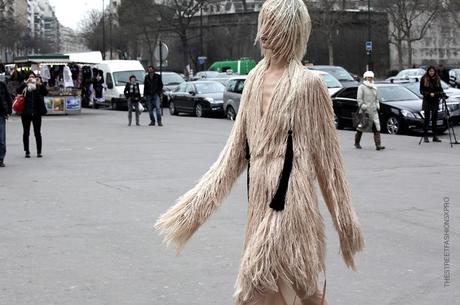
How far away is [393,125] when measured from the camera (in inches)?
884

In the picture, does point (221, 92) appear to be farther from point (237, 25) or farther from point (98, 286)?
point (237, 25)

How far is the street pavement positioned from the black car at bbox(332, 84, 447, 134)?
5.50 metres

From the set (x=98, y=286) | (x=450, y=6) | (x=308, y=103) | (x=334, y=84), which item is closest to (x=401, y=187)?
(x=98, y=286)

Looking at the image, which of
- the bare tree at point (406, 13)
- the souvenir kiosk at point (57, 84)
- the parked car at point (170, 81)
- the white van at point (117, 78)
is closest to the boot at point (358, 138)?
the souvenir kiosk at point (57, 84)

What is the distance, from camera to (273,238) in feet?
12.9

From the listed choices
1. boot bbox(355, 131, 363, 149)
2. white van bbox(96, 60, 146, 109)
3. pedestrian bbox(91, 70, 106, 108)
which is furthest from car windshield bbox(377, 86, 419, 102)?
pedestrian bbox(91, 70, 106, 108)

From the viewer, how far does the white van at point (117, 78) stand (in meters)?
40.0

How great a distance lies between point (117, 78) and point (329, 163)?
3679 centimetres

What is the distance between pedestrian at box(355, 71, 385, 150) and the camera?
17594 mm

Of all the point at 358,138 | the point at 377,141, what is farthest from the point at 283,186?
the point at 358,138

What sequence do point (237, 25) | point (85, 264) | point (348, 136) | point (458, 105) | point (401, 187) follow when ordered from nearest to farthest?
point (85, 264), point (401, 187), point (348, 136), point (458, 105), point (237, 25)

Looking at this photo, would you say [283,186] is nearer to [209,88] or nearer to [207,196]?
[207,196]

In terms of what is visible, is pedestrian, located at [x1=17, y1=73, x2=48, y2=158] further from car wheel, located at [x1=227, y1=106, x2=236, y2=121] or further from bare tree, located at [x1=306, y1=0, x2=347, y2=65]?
bare tree, located at [x1=306, y1=0, x2=347, y2=65]

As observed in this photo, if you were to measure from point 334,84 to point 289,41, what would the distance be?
25872 mm
